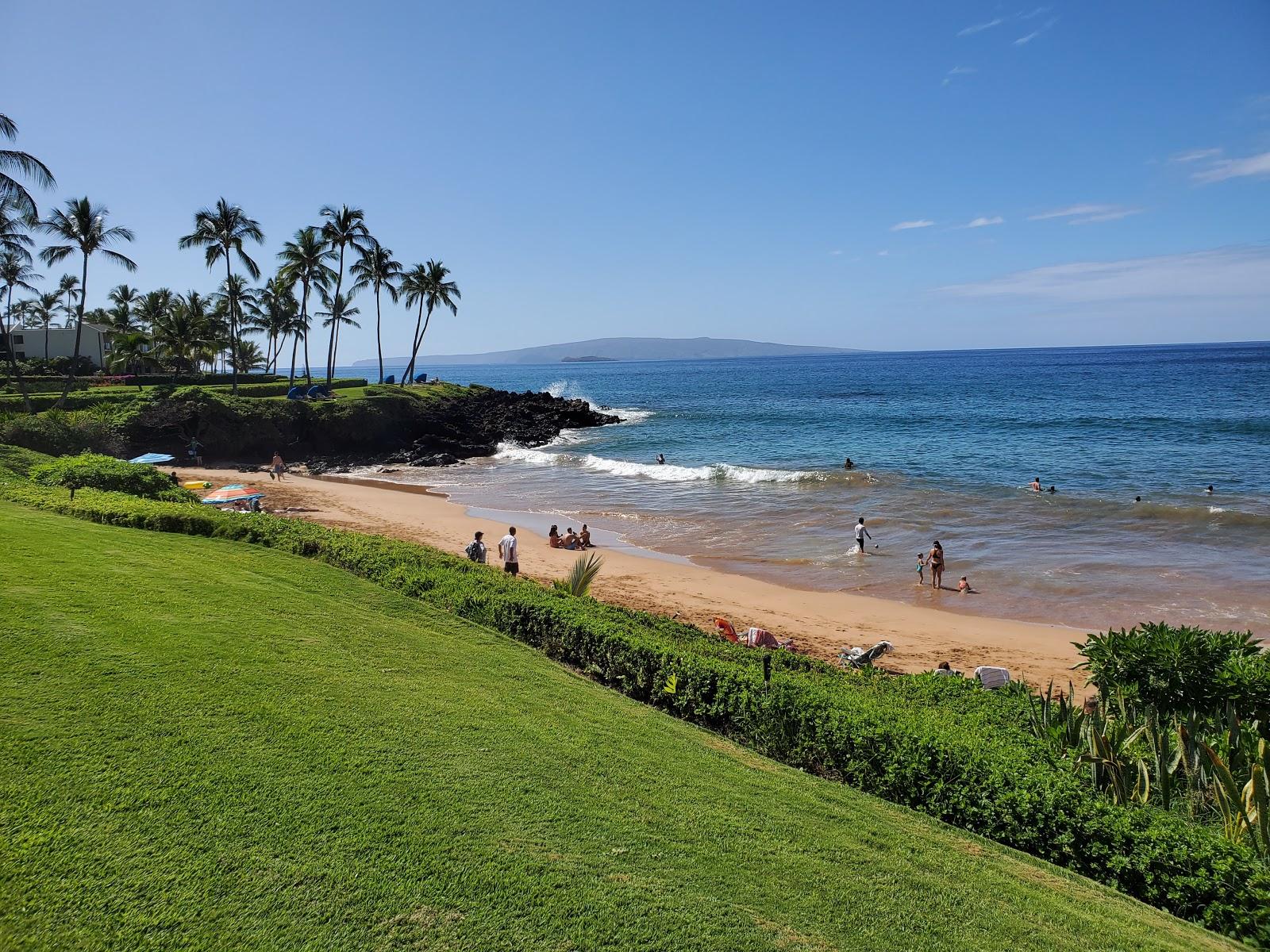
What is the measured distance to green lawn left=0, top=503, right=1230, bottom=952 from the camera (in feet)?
13.7

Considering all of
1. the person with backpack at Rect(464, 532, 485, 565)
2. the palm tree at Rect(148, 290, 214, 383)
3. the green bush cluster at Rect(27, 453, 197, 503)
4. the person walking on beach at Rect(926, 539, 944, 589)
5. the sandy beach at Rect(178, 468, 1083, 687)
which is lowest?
the sandy beach at Rect(178, 468, 1083, 687)

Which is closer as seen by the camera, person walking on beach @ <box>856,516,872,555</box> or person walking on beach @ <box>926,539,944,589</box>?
person walking on beach @ <box>926,539,944,589</box>

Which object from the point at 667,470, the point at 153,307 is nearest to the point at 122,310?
the point at 153,307

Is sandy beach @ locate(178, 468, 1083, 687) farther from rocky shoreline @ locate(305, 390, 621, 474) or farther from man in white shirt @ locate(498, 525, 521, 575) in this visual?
rocky shoreline @ locate(305, 390, 621, 474)

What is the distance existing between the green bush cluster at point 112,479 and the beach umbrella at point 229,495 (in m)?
3.71

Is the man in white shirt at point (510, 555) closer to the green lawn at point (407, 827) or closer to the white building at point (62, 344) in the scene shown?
the green lawn at point (407, 827)

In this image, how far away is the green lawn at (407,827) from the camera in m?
4.16

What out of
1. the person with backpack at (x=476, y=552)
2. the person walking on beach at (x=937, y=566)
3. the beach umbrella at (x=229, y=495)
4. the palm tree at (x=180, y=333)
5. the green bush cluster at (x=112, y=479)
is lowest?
the person walking on beach at (x=937, y=566)

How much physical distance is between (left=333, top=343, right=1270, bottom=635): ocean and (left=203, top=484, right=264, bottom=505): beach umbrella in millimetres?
9449

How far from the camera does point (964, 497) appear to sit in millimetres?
29766

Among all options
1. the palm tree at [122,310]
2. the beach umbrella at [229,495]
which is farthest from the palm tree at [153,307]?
the beach umbrella at [229,495]

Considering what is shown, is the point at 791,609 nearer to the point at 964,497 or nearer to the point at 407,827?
the point at 407,827

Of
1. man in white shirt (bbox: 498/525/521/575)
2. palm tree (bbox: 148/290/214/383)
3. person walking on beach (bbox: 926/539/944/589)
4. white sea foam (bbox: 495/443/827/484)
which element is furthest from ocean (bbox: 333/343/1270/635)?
palm tree (bbox: 148/290/214/383)

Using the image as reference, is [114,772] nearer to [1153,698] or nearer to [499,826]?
[499,826]
